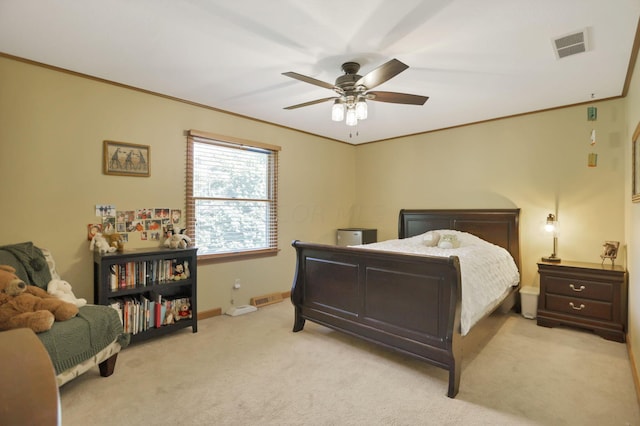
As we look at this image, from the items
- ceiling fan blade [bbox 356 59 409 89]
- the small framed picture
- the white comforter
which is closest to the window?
the white comforter

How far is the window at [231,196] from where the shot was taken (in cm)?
374

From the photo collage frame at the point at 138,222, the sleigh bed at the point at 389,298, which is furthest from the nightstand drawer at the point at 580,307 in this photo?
the photo collage frame at the point at 138,222

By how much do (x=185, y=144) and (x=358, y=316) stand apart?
2.64 metres

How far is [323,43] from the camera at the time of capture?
7.61 feet

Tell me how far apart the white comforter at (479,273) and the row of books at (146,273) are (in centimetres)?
191

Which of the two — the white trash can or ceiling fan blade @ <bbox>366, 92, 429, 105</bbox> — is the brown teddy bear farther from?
the white trash can

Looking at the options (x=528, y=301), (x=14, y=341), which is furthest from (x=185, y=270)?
(x=528, y=301)

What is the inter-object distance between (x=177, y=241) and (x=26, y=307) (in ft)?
4.32

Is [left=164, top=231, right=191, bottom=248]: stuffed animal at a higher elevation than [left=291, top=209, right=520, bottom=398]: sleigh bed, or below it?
higher

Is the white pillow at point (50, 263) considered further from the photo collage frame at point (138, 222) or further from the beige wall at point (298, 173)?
the photo collage frame at point (138, 222)

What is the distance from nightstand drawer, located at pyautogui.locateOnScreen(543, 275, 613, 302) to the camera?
3148 millimetres

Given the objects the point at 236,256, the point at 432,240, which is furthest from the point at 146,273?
the point at 432,240

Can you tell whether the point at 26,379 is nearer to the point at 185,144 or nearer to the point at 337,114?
the point at 337,114

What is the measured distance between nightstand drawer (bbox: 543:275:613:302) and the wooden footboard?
189 cm
